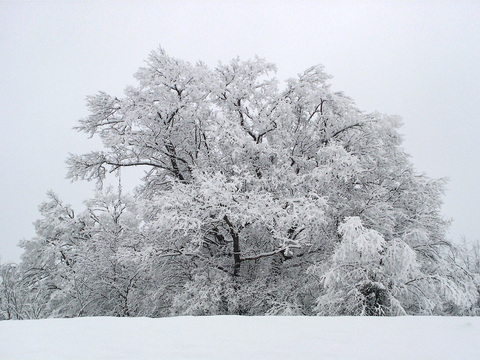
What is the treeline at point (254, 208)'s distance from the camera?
790 centimetres

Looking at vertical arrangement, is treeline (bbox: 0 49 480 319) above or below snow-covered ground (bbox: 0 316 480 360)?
above

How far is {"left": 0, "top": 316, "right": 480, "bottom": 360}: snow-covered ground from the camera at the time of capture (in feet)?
9.07

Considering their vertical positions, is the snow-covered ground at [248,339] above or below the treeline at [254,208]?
below

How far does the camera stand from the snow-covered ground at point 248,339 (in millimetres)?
2766

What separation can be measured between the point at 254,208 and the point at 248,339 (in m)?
4.85

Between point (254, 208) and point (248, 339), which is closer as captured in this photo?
point (248, 339)

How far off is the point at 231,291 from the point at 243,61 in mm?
7323

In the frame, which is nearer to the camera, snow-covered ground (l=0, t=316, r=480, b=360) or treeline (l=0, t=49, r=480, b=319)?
snow-covered ground (l=0, t=316, r=480, b=360)

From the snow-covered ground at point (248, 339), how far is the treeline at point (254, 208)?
3.72 meters

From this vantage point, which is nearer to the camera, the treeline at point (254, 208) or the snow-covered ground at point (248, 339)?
the snow-covered ground at point (248, 339)

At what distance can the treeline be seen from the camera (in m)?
7.90

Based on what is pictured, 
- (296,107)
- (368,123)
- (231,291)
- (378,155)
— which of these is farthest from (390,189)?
(231,291)

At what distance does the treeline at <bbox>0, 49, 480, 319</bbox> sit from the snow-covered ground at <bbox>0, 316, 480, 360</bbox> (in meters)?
3.72

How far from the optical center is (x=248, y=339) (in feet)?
10.3
